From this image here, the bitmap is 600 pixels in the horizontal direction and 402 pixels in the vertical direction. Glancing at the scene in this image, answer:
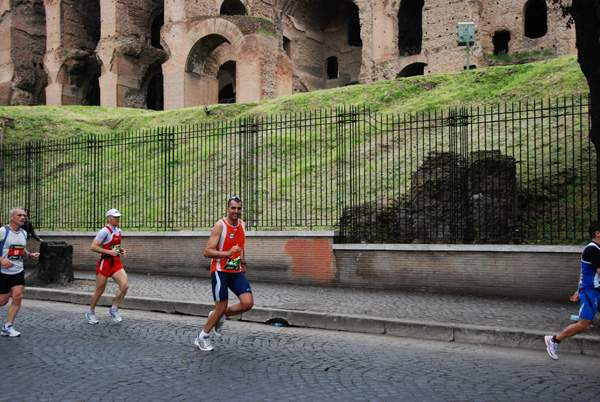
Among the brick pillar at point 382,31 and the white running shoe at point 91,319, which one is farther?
the brick pillar at point 382,31

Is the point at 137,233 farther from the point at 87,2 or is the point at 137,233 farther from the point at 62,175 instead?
the point at 87,2

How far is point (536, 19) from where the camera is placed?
3394 centimetres

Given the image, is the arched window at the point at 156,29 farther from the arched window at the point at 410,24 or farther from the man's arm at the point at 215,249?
the man's arm at the point at 215,249

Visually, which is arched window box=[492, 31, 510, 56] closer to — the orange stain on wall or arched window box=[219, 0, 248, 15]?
arched window box=[219, 0, 248, 15]

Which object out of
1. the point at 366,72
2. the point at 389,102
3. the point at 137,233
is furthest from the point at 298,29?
the point at 137,233

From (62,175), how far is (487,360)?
50.2 ft

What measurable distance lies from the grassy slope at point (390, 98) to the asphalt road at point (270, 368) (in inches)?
389

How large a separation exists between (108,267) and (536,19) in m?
34.0

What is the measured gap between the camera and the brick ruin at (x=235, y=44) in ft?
95.6

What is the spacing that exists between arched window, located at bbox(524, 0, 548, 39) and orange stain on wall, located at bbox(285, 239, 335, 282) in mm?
28533

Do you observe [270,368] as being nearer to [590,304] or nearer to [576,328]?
[576,328]

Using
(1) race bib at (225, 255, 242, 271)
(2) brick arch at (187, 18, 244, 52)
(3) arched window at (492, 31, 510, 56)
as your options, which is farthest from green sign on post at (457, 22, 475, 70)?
(1) race bib at (225, 255, 242, 271)

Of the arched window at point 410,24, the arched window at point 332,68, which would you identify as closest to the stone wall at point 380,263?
the arched window at point 410,24

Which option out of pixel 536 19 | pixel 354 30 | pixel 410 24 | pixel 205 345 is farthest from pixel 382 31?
pixel 205 345
